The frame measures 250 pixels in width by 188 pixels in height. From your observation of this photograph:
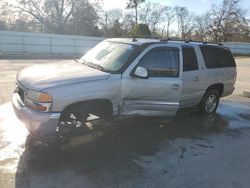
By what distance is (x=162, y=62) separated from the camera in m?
6.59

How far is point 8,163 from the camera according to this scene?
16.2ft

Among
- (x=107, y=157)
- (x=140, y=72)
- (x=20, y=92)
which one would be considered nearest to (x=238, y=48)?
(x=140, y=72)

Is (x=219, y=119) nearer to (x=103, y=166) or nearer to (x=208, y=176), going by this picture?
(x=208, y=176)

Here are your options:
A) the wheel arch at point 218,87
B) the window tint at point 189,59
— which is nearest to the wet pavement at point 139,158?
the wheel arch at point 218,87

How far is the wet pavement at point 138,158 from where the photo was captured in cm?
462

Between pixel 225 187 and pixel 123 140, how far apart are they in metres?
2.15

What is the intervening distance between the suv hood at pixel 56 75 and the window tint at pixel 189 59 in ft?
7.16

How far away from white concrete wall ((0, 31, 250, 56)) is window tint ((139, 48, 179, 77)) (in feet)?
75.8

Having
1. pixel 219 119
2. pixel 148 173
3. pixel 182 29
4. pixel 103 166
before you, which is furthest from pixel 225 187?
pixel 182 29

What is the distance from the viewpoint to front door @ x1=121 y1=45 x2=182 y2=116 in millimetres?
6017

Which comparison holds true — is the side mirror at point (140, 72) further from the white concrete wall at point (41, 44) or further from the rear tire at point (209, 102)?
the white concrete wall at point (41, 44)

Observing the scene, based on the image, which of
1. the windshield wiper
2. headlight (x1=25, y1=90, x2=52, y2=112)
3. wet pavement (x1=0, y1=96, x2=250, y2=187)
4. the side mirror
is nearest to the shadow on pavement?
wet pavement (x1=0, y1=96, x2=250, y2=187)

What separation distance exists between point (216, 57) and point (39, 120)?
5.03 meters

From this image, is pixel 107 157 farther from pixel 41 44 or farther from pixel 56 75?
pixel 41 44
